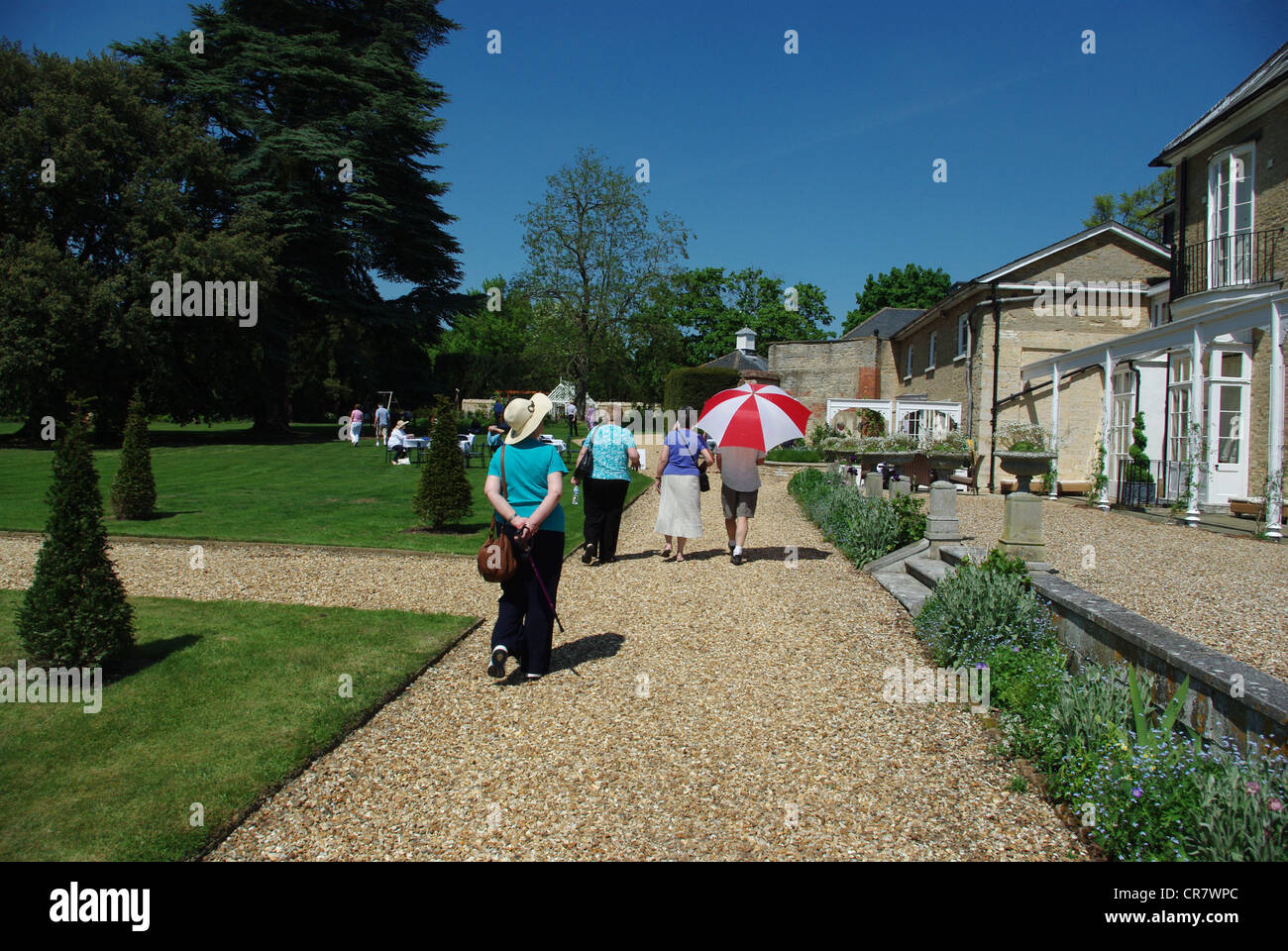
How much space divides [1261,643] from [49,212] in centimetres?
3339

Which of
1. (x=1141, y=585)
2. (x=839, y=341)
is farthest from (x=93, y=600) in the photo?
(x=839, y=341)

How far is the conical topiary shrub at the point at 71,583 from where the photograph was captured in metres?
4.93

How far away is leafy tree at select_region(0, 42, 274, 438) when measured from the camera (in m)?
24.1

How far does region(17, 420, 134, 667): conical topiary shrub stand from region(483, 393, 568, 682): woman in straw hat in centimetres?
254

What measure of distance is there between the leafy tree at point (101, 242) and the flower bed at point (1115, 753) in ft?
91.0

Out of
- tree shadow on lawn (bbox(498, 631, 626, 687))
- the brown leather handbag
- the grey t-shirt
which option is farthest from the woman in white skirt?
the brown leather handbag

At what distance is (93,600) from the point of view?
501 cm

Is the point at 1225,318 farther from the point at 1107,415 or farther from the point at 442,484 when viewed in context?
the point at 442,484

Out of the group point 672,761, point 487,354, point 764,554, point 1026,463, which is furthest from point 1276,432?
point 487,354

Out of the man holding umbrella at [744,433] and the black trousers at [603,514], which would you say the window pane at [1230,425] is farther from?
the black trousers at [603,514]

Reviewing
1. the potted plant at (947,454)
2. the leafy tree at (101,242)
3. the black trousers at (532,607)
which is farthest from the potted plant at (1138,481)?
the leafy tree at (101,242)

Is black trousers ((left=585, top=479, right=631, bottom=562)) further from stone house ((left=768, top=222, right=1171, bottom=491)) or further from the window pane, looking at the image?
stone house ((left=768, top=222, right=1171, bottom=491))

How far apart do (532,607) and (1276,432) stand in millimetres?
11159
